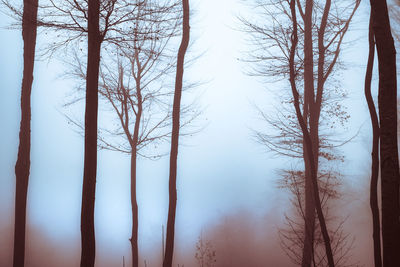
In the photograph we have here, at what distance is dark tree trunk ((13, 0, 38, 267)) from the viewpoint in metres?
9.45

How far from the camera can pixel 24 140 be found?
9688 mm

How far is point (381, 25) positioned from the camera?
6.70m

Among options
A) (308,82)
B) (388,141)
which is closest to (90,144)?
(388,141)

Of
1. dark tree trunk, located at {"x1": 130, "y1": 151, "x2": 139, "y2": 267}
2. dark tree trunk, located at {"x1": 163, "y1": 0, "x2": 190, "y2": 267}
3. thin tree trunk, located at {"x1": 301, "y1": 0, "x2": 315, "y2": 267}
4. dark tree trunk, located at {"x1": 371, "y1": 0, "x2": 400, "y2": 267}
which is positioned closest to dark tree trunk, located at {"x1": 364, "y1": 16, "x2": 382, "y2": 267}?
dark tree trunk, located at {"x1": 371, "y1": 0, "x2": 400, "y2": 267}

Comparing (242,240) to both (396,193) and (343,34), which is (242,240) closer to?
(343,34)

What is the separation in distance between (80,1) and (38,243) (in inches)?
339

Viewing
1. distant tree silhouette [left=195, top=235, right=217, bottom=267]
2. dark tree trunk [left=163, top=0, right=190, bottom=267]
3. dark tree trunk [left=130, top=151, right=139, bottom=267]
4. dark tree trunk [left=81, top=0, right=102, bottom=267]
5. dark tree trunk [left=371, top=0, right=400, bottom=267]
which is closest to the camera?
dark tree trunk [left=371, top=0, right=400, bottom=267]

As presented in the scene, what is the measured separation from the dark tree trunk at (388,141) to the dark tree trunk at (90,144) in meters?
4.96

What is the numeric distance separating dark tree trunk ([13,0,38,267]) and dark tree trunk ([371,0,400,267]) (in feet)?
24.5

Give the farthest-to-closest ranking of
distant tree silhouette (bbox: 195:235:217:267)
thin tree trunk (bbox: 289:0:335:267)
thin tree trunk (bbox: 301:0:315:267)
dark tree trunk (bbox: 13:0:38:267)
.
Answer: distant tree silhouette (bbox: 195:235:217:267) → thin tree trunk (bbox: 301:0:315:267) → dark tree trunk (bbox: 13:0:38:267) → thin tree trunk (bbox: 289:0:335:267)

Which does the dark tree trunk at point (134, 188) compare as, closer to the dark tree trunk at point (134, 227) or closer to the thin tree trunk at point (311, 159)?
the dark tree trunk at point (134, 227)

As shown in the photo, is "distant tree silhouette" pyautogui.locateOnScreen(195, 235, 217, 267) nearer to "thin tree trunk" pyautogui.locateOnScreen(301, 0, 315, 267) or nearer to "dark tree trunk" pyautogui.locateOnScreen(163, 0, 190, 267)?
"thin tree trunk" pyautogui.locateOnScreen(301, 0, 315, 267)

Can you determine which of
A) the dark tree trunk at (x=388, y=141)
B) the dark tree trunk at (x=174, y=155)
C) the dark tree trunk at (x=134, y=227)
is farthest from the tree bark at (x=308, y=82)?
the dark tree trunk at (x=134, y=227)

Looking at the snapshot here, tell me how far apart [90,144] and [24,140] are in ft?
10.8
